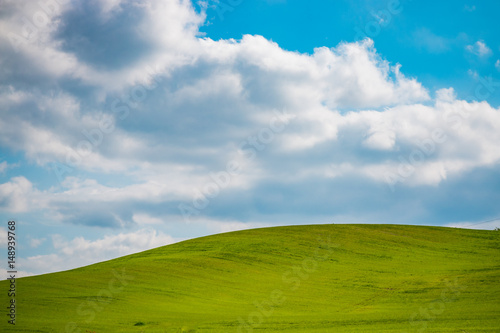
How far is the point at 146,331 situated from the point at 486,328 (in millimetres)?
17499

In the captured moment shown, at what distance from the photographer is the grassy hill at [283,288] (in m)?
25.6

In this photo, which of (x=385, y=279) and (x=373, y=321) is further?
(x=385, y=279)

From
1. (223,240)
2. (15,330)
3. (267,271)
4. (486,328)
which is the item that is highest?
(223,240)

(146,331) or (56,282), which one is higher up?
(56,282)

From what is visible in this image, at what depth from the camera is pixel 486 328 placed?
75.0 ft

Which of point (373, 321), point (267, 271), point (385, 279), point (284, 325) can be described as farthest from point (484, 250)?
point (284, 325)

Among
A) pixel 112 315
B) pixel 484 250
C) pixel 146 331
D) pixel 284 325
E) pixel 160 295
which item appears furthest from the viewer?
pixel 484 250

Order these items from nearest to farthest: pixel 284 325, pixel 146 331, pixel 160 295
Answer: pixel 146 331 → pixel 284 325 → pixel 160 295

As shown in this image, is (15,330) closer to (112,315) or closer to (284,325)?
(112,315)

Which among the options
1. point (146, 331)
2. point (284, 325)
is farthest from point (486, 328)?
point (146, 331)

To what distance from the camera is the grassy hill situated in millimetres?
25562

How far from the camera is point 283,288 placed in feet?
123

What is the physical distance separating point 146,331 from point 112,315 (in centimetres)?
493

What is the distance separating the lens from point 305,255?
49000mm
